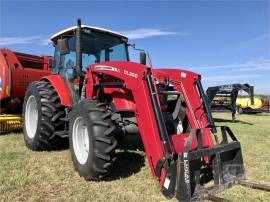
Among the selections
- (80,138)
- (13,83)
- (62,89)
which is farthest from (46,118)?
(13,83)

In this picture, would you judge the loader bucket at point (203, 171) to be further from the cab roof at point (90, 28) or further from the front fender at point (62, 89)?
the cab roof at point (90, 28)

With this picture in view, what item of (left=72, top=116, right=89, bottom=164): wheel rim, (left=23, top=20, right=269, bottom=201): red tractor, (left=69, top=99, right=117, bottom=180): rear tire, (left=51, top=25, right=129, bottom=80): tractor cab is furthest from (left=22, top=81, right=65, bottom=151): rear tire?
(left=69, top=99, right=117, bottom=180): rear tire

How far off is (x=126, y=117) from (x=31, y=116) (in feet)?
9.41

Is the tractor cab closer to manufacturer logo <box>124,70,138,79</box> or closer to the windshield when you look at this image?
the windshield

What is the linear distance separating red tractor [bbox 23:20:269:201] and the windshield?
0.06 ft

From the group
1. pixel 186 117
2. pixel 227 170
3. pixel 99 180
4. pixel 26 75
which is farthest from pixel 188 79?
pixel 26 75

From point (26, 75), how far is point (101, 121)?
17.7 feet

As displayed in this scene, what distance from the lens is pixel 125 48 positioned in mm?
7266

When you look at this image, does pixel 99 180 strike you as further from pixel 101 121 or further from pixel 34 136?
pixel 34 136

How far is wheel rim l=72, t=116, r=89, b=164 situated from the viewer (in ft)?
17.6

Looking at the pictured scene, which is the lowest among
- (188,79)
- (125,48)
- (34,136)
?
(34,136)

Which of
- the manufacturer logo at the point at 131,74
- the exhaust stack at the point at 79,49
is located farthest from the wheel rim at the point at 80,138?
the exhaust stack at the point at 79,49

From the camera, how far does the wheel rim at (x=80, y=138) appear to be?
17.6ft

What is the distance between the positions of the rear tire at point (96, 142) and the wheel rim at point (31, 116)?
2.52 meters
